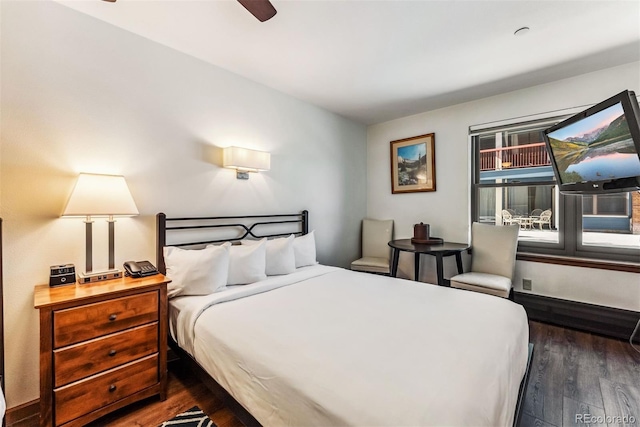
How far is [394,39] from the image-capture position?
208 centimetres

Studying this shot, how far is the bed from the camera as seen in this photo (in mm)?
955

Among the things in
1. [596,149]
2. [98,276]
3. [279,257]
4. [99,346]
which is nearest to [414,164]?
[596,149]

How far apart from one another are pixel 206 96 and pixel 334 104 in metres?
1.55

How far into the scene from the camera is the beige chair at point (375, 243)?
365cm

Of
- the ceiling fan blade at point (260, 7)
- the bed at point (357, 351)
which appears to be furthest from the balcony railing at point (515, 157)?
the ceiling fan blade at point (260, 7)

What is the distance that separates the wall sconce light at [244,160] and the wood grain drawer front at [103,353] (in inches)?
55.1

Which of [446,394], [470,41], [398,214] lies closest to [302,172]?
[398,214]

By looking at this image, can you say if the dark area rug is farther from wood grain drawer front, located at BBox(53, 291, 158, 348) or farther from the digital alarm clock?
the digital alarm clock

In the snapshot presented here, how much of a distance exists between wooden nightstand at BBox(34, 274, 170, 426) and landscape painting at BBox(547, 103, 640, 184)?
3159 millimetres

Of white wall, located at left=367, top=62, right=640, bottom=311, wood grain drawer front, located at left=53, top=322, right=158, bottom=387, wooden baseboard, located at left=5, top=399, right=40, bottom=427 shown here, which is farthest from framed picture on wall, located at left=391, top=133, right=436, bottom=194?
wooden baseboard, located at left=5, top=399, right=40, bottom=427

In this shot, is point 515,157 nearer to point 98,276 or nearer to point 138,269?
point 138,269

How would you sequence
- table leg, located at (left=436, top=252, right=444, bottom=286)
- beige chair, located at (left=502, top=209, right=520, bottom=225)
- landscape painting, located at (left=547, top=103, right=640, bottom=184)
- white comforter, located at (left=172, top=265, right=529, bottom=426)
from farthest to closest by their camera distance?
beige chair, located at (left=502, top=209, right=520, bottom=225), table leg, located at (left=436, top=252, right=444, bottom=286), landscape painting, located at (left=547, top=103, right=640, bottom=184), white comforter, located at (left=172, top=265, right=529, bottom=426)

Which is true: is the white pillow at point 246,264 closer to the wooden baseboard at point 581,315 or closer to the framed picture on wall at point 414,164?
the framed picture on wall at point 414,164

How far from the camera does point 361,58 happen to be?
234 centimetres
